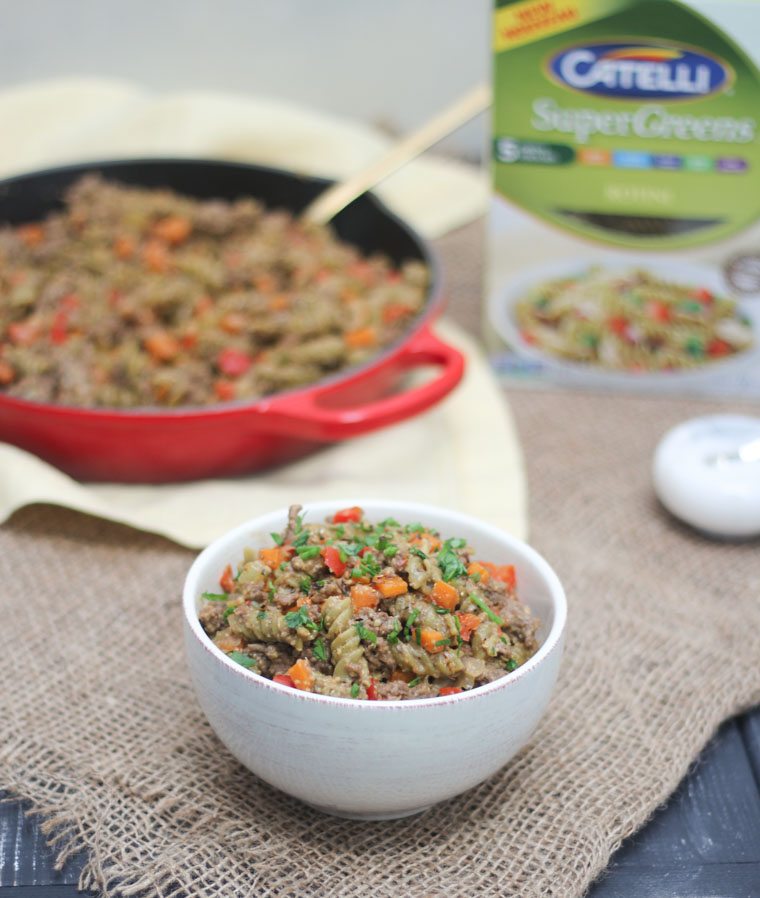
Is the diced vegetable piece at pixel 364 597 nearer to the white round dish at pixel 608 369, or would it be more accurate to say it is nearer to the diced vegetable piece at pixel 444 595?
the diced vegetable piece at pixel 444 595

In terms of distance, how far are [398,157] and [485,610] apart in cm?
156

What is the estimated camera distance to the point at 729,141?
266 centimetres

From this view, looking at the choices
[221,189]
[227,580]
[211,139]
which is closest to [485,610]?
[227,580]

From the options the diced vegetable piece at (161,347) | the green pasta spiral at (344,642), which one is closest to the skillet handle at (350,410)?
the diced vegetable piece at (161,347)

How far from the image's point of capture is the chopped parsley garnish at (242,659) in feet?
5.41

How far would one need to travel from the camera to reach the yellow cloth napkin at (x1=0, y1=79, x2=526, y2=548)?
240 cm

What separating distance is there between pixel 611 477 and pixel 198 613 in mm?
1171

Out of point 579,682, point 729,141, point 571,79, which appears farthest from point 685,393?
point 579,682

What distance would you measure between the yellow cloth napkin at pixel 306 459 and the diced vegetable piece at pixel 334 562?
66 centimetres

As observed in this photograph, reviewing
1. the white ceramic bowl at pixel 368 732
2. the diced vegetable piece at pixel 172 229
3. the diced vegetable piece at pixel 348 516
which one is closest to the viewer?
the white ceramic bowl at pixel 368 732

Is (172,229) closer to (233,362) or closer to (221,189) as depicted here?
(221,189)

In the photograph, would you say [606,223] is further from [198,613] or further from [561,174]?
[198,613]

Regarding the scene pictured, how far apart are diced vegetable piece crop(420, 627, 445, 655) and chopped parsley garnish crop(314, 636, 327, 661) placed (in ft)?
0.42

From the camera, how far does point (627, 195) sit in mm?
2758
